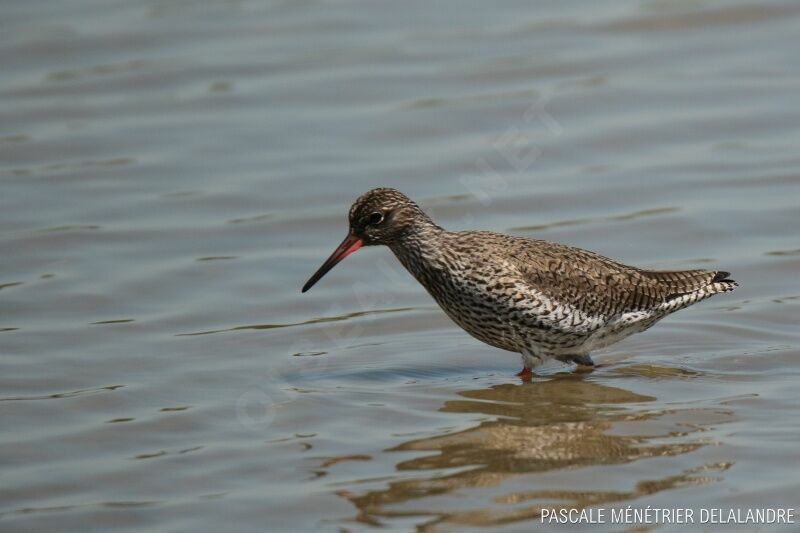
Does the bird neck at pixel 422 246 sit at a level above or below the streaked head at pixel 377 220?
below

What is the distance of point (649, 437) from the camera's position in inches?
367

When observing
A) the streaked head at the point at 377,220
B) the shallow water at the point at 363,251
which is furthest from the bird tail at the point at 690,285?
the streaked head at the point at 377,220

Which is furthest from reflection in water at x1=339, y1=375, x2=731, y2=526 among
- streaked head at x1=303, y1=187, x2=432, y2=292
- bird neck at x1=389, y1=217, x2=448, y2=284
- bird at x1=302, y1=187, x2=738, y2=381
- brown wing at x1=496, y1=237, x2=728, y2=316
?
streaked head at x1=303, y1=187, x2=432, y2=292

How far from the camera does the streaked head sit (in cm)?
1093

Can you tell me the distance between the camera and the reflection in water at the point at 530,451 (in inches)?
325

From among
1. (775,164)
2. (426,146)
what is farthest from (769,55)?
(426,146)

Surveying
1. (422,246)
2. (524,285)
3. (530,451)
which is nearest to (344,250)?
(422,246)

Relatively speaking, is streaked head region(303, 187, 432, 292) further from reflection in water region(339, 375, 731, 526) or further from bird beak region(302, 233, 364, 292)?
reflection in water region(339, 375, 731, 526)

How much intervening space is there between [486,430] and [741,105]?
27.0 feet

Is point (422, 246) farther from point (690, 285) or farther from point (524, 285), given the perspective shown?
point (690, 285)

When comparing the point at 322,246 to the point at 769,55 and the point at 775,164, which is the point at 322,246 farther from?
the point at 769,55

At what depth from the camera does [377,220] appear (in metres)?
11.0

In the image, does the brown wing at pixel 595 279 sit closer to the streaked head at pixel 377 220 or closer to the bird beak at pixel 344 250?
the streaked head at pixel 377 220

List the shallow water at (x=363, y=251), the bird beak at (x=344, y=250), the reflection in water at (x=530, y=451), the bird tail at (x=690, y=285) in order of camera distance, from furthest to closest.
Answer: the bird tail at (x=690, y=285) < the bird beak at (x=344, y=250) < the shallow water at (x=363, y=251) < the reflection in water at (x=530, y=451)
